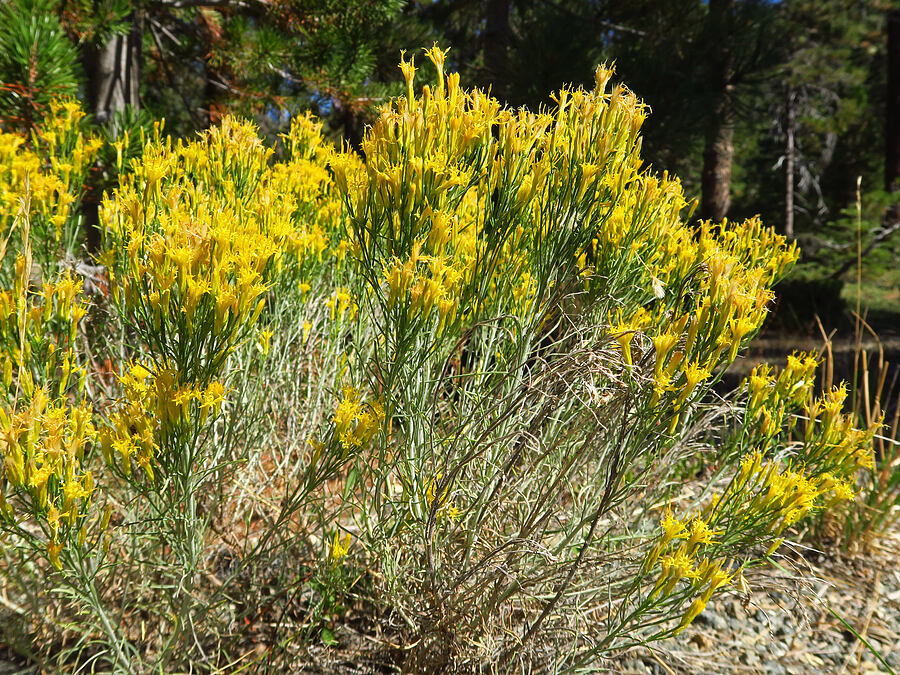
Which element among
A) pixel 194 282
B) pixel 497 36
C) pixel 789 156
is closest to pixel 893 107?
pixel 789 156

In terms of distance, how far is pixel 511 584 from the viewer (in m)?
1.44

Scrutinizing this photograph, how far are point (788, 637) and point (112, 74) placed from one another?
4.69m

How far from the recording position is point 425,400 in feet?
4.82

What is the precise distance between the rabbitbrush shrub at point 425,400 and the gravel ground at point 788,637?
0.33m

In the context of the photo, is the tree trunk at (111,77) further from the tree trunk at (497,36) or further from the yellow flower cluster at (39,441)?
the tree trunk at (497,36)

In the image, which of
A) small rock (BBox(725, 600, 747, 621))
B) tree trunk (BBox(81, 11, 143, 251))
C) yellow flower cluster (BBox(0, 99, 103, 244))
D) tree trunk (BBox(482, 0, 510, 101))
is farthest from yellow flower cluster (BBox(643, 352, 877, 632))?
tree trunk (BBox(482, 0, 510, 101))

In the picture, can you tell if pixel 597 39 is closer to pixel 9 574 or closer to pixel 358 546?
pixel 358 546

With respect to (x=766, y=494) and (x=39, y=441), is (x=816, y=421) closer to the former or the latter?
(x=766, y=494)

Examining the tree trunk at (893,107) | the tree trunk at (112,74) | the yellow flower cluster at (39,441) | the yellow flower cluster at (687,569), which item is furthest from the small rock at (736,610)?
the tree trunk at (893,107)

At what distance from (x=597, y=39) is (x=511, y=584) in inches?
200

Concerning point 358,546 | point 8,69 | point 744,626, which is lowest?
point 744,626

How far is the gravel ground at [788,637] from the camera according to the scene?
1.83 metres

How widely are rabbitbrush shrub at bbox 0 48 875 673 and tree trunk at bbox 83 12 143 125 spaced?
213cm

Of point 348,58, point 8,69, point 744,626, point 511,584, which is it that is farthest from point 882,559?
point 8,69
